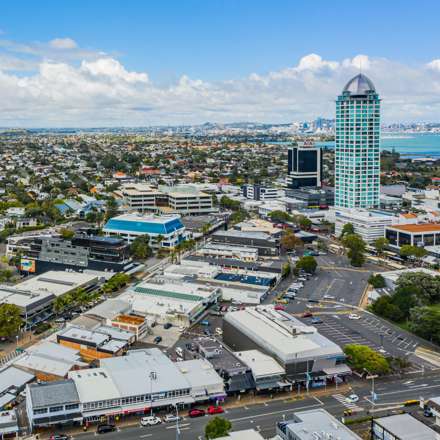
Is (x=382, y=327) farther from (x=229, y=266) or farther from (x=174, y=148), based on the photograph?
(x=174, y=148)

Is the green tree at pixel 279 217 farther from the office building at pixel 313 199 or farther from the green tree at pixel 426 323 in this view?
the green tree at pixel 426 323

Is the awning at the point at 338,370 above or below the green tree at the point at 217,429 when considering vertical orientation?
below

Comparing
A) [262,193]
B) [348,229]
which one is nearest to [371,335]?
[348,229]

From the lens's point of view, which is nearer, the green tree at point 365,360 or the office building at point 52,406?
the office building at point 52,406

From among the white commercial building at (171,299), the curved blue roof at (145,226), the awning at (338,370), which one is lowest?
the awning at (338,370)

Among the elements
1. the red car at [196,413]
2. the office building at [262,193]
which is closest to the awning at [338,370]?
the red car at [196,413]

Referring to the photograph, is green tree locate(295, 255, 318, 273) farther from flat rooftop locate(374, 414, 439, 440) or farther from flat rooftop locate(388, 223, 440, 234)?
flat rooftop locate(374, 414, 439, 440)

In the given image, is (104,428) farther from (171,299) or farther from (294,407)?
(171,299)
